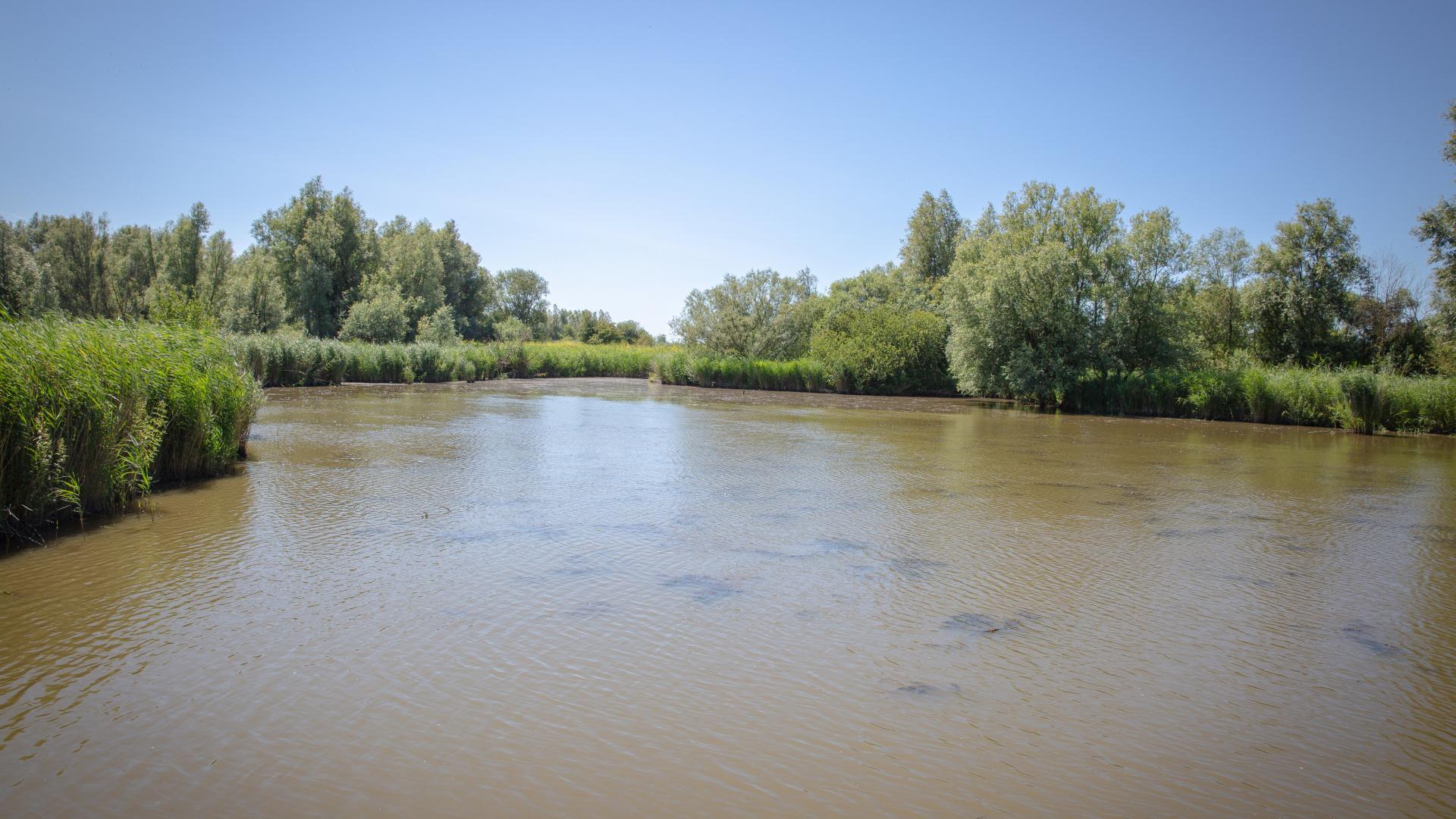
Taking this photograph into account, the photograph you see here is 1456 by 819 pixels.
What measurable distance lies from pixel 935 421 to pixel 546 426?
12.4 m

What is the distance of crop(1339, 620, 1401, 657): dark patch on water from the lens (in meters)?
5.37

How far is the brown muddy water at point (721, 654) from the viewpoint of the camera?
3488 millimetres

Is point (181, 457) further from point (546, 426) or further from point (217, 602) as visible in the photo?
point (546, 426)

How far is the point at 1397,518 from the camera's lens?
33.0 ft

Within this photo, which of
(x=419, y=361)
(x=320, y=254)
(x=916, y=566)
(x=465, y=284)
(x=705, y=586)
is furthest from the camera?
(x=465, y=284)

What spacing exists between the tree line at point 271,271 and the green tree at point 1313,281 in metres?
45.4

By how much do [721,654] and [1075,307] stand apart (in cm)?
2987

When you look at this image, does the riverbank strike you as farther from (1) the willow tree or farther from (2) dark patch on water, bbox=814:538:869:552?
(2) dark patch on water, bbox=814:538:869:552

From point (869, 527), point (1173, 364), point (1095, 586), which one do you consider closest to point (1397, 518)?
point (1095, 586)

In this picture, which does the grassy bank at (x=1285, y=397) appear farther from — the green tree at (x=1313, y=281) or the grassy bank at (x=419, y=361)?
the grassy bank at (x=419, y=361)

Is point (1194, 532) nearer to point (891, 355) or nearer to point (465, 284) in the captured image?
point (891, 355)

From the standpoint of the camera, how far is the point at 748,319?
4294 cm

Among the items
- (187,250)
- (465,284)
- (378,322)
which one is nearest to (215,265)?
(187,250)

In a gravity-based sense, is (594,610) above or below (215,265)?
below
